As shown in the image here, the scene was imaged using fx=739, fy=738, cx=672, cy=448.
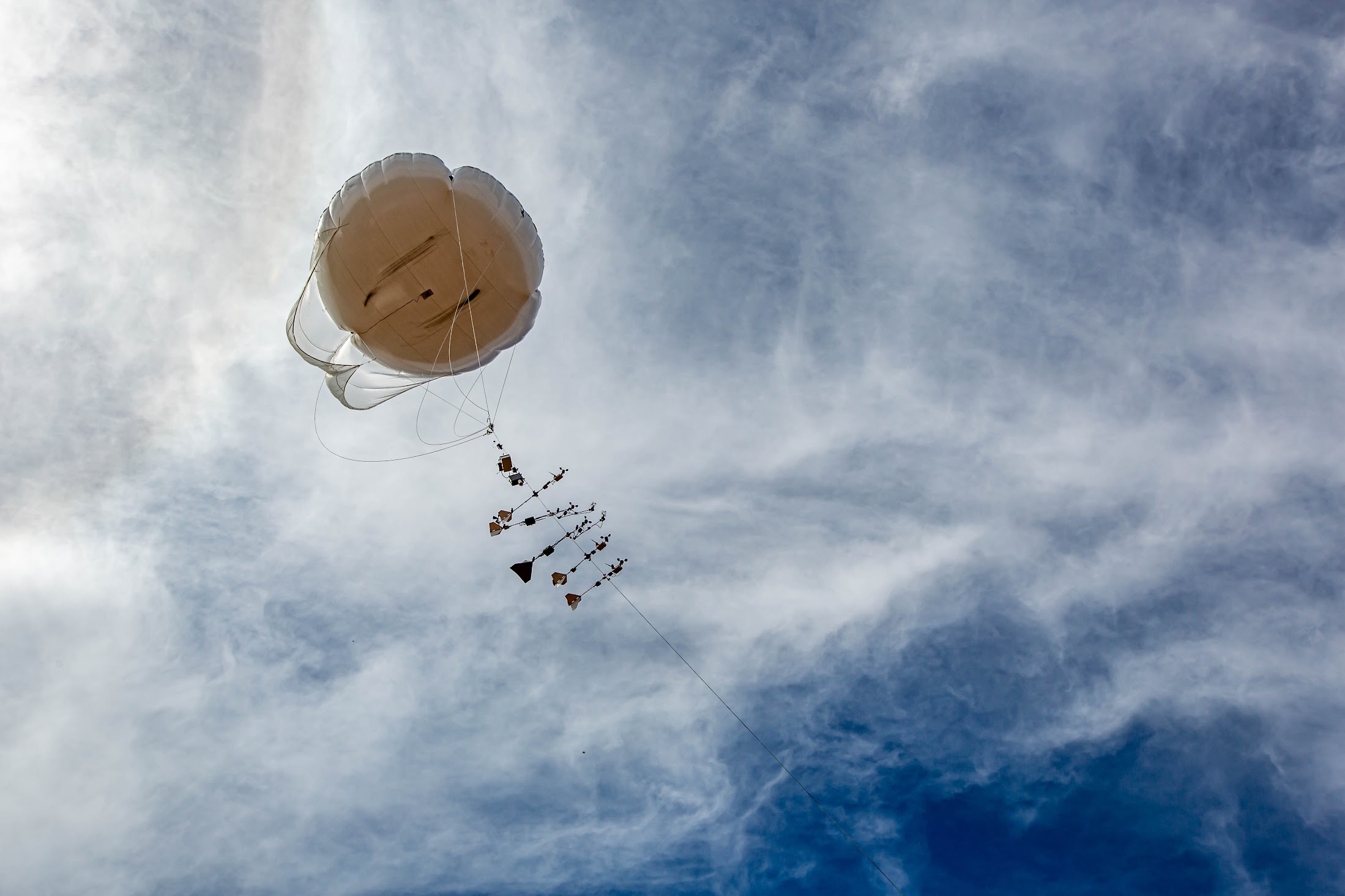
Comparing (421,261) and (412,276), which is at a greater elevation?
(421,261)

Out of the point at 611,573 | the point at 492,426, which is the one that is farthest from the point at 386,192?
the point at 611,573

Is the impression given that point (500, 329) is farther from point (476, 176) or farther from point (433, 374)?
point (476, 176)

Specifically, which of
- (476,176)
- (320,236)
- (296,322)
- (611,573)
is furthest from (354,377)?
(611,573)

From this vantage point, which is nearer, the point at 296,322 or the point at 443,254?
the point at 443,254

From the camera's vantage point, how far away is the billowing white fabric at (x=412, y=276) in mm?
19438

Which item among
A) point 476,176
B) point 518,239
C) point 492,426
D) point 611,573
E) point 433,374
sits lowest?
point 611,573

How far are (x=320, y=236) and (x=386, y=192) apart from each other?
2.54 meters

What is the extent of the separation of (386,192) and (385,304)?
2.95m

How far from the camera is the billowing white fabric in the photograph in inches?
765

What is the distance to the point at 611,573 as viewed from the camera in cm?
2122

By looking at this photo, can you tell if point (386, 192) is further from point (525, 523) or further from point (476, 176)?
point (525, 523)

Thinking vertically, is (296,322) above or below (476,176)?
below

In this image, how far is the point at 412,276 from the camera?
19.5 metres

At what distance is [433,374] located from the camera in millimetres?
22078
